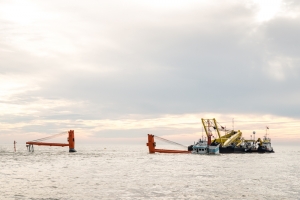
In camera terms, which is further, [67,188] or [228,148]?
[228,148]

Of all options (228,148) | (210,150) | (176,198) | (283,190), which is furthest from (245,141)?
(176,198)

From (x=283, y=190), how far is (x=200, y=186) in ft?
31.0

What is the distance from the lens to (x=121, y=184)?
4347cm

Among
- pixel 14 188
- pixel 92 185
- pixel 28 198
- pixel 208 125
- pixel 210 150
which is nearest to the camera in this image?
pixel 28 198

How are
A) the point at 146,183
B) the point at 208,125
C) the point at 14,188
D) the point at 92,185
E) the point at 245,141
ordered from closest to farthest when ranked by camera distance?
the point at 14,188
the point at 92,185
the point at 146,183
the point at 208,125
the point at 245,141

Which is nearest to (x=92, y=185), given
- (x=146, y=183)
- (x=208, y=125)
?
(x=146, y=183)

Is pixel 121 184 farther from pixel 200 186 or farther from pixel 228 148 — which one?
pixel 228 148

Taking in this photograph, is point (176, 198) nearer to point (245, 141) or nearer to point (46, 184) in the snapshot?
point (46, 184)

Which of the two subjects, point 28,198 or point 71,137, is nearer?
point 28,198

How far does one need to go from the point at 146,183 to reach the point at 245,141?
121 m

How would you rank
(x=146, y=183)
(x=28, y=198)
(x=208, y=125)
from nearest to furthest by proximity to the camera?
(x=28, y=198) → (x=146, y=183) → (x=208, y=125)

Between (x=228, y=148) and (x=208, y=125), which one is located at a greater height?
(x=208, y=125)

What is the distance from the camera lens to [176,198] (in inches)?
1305

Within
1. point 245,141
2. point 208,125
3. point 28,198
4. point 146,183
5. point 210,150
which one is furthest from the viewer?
point 245,141
